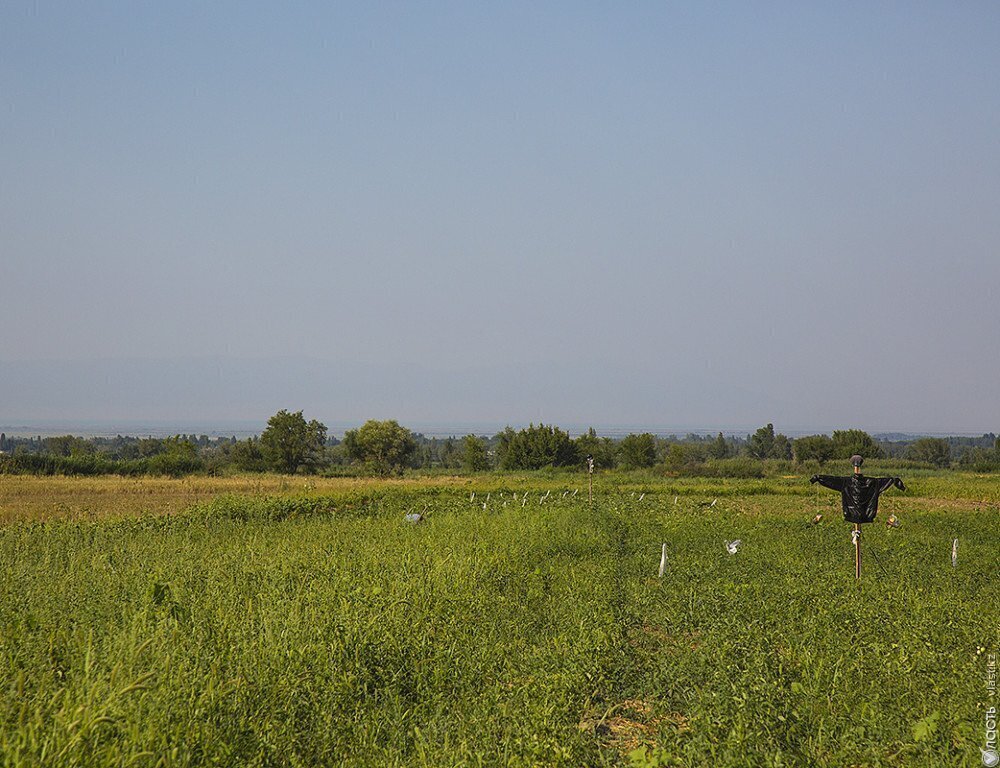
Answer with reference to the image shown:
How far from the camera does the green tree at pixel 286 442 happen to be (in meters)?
69.8

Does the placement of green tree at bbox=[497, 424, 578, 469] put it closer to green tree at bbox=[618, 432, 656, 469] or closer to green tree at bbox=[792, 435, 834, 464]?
green tree at bbox=[618, 432, 656, 469]

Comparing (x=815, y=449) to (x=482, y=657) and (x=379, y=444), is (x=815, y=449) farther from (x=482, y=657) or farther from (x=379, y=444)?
(x=482, y=657)

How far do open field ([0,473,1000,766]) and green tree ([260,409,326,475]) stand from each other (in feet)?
185

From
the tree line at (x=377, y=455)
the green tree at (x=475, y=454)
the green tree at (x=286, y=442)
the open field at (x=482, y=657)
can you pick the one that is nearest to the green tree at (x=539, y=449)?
the tree line at (x=377, y=455)

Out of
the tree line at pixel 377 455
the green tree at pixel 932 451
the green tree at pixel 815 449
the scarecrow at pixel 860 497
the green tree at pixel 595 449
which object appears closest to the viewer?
the scarecrow at pixel 860 497

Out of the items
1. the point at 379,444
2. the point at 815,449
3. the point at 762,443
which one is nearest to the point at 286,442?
the point at 379,444

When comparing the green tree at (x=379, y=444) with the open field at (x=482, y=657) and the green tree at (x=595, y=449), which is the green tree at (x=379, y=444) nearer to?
the green tree at (x=595, y=449)

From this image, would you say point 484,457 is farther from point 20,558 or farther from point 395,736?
point 395,736

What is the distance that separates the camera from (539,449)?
77.1 m

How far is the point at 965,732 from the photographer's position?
5633 millimetres

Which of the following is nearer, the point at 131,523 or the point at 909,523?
the point at 131,523

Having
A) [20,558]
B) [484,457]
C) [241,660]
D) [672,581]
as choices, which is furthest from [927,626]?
[484,457]

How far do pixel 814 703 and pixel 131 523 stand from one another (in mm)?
18048

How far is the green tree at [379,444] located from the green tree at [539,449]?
371 inches
